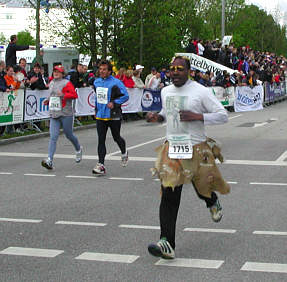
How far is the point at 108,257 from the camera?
6.39 metres

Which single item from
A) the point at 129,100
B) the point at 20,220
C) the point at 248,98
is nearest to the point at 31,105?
the point at 129,100

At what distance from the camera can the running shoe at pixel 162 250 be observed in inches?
246

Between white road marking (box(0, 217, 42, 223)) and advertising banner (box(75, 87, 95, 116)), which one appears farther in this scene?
advertising banner (box(75, 87, 95, 116))

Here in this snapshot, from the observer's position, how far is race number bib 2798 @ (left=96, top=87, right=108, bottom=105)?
11.8 metres

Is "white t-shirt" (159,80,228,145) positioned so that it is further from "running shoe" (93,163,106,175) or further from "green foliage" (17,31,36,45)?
"green foliage" (17,31,36,45)

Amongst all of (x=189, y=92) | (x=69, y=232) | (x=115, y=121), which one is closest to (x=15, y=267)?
(x=69, y=232)

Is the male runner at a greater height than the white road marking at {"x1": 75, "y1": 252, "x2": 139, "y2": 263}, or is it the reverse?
the male runner

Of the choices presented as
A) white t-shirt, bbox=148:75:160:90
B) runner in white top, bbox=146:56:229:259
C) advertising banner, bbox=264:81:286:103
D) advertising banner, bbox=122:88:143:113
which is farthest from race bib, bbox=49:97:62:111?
advertising banner, bbox=264:81:286:103

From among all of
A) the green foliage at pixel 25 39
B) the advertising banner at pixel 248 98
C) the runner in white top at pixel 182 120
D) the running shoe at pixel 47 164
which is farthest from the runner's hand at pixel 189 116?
the green foliage at pixel 25 39

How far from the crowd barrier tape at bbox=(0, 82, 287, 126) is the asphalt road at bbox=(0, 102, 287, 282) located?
6.28ft

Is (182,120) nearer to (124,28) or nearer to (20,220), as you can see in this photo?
(20,220)

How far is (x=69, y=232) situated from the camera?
295 inches

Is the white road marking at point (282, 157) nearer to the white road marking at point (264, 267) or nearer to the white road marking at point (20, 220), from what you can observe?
the white road marking at point (20, 220)

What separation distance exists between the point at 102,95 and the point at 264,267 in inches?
250
